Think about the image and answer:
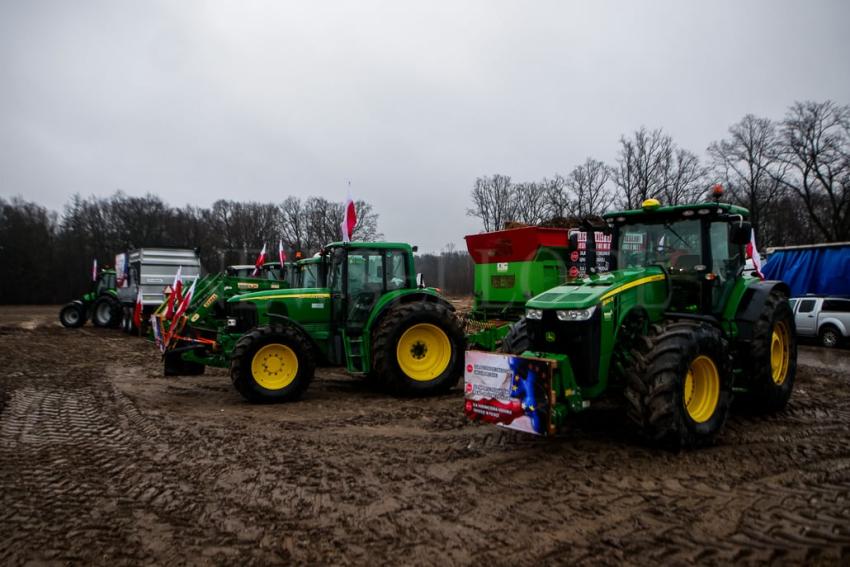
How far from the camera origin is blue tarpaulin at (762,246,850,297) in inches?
632

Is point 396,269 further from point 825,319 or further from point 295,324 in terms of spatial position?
point 825,319

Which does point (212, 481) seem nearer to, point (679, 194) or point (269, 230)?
point (679, 194)

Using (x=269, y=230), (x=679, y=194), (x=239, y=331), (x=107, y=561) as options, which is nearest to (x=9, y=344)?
(x=239, y=331)

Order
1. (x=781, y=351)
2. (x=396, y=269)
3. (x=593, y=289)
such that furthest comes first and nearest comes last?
1. (x=396, y=269)
2. (x=781, y=351)
3. (x=593, y=289)

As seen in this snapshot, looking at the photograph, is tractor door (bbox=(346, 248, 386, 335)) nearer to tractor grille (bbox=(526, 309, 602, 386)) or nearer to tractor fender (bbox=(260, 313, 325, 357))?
tractor fender (bbox=(260, 313, 325, 357))

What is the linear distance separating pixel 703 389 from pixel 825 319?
39.1 feet

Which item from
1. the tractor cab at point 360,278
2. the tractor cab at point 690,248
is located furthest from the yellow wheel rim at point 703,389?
the tractor cab at point 360,278

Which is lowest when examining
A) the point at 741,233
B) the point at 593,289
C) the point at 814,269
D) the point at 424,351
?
the point at 424,351

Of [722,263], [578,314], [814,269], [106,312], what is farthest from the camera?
[106,312]

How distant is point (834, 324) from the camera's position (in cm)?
1420

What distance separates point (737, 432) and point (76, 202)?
174 feet

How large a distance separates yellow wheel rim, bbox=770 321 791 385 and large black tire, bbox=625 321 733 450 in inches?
77.9

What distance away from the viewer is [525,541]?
343cm

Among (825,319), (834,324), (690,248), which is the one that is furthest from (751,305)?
(825,319)
